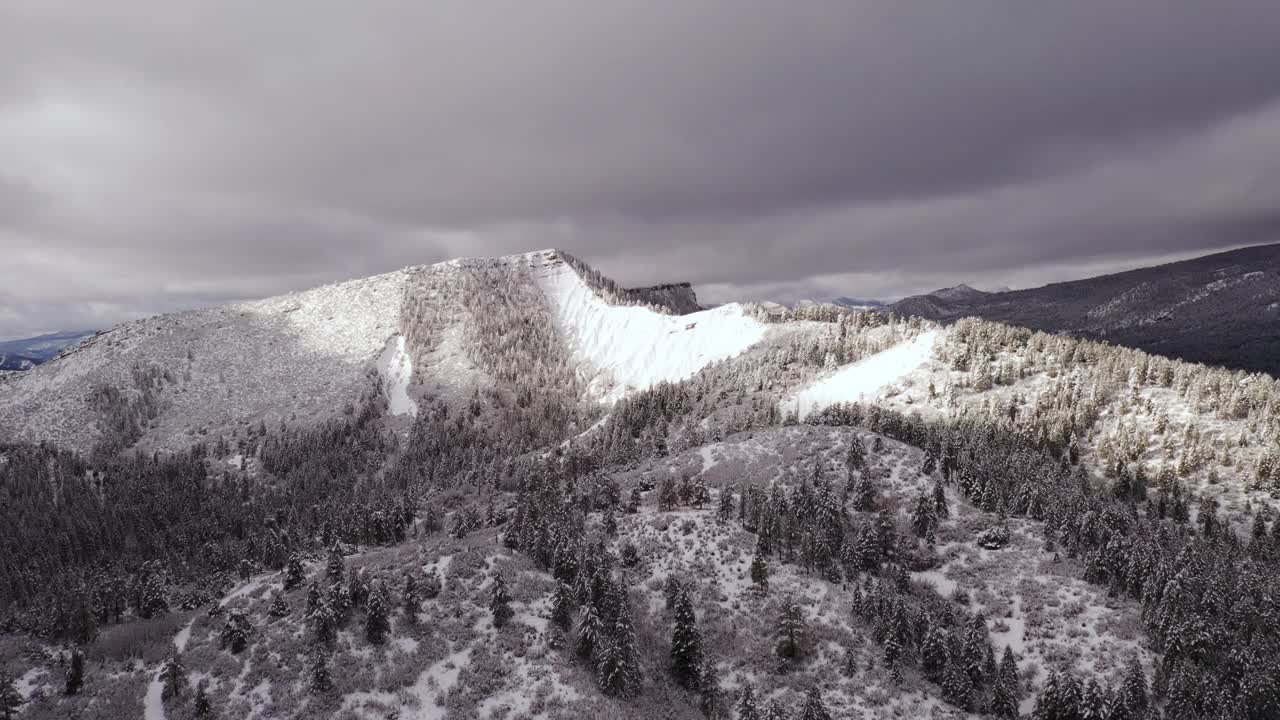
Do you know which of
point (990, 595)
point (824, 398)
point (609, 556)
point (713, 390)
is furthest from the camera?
point (713, 390)

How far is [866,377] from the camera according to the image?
5753 inches

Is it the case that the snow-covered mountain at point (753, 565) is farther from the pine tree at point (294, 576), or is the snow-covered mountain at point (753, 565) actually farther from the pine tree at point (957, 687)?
the pine tree at point (957, 687)

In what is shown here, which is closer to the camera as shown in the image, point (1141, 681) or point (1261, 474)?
point (1141, 681)

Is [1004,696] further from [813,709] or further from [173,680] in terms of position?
[173,680]

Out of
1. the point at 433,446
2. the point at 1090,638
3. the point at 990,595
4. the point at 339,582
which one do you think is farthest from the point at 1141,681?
the point at 433,446

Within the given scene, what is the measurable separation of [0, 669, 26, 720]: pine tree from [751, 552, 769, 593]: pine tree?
69.4 m

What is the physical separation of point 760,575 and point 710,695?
61.6 feet

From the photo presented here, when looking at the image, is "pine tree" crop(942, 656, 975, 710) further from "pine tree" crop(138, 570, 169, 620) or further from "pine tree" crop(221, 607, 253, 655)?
"pine tree" crop(138, 570, 169, 620)

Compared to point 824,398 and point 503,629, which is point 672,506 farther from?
point 824,398

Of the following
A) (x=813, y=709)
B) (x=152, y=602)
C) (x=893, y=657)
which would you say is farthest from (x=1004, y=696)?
(x=152, y=602)

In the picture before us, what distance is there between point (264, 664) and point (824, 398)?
131m

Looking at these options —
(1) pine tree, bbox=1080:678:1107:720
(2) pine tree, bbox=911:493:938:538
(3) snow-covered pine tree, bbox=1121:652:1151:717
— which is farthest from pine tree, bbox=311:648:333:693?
(2) pine tree, bbox=911:493:938:538

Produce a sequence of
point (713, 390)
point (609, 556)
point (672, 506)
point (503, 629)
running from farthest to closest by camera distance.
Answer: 1. point (713, 390)
2. point (672, 506)
3. point (609, 556)
4. point (503, 629)

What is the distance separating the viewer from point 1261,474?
303 feet
